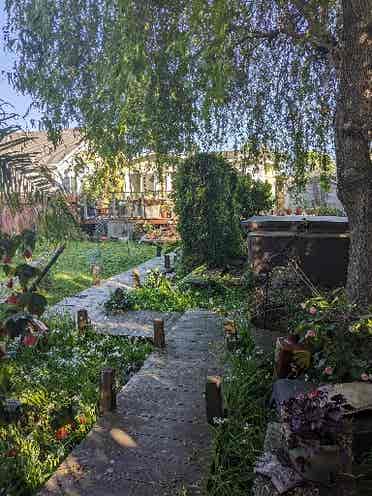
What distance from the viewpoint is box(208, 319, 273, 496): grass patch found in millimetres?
2744

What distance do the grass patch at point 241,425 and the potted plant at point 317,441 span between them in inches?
19.3

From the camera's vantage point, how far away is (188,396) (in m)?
3.88

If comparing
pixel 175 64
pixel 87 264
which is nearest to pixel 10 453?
pixel 175 64

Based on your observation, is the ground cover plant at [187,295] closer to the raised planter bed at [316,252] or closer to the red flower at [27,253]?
the raised planter bed at [316,252]

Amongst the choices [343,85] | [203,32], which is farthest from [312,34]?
[203,32]

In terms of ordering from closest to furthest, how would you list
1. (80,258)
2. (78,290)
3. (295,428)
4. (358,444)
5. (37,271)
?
(37,271), (295,428), (358,444), (78,290), (80,258)

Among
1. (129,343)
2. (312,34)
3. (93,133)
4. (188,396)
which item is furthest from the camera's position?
(129,343)

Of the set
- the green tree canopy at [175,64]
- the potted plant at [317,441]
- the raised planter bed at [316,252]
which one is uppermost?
the green tree canopy at [175,64]

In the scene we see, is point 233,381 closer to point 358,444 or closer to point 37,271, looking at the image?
point 358,444

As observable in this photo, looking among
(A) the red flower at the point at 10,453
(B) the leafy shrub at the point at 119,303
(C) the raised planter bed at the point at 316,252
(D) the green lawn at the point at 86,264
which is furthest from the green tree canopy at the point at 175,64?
(D) the green lawn at the point at 86,264

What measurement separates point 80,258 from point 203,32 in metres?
9.62

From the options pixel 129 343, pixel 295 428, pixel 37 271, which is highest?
pixel 37 271

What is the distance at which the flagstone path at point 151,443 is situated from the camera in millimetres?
2660

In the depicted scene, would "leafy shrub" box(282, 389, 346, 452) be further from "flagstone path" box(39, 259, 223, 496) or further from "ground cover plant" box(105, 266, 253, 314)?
"ground cover plant" box(105, 266, 253, 314)
